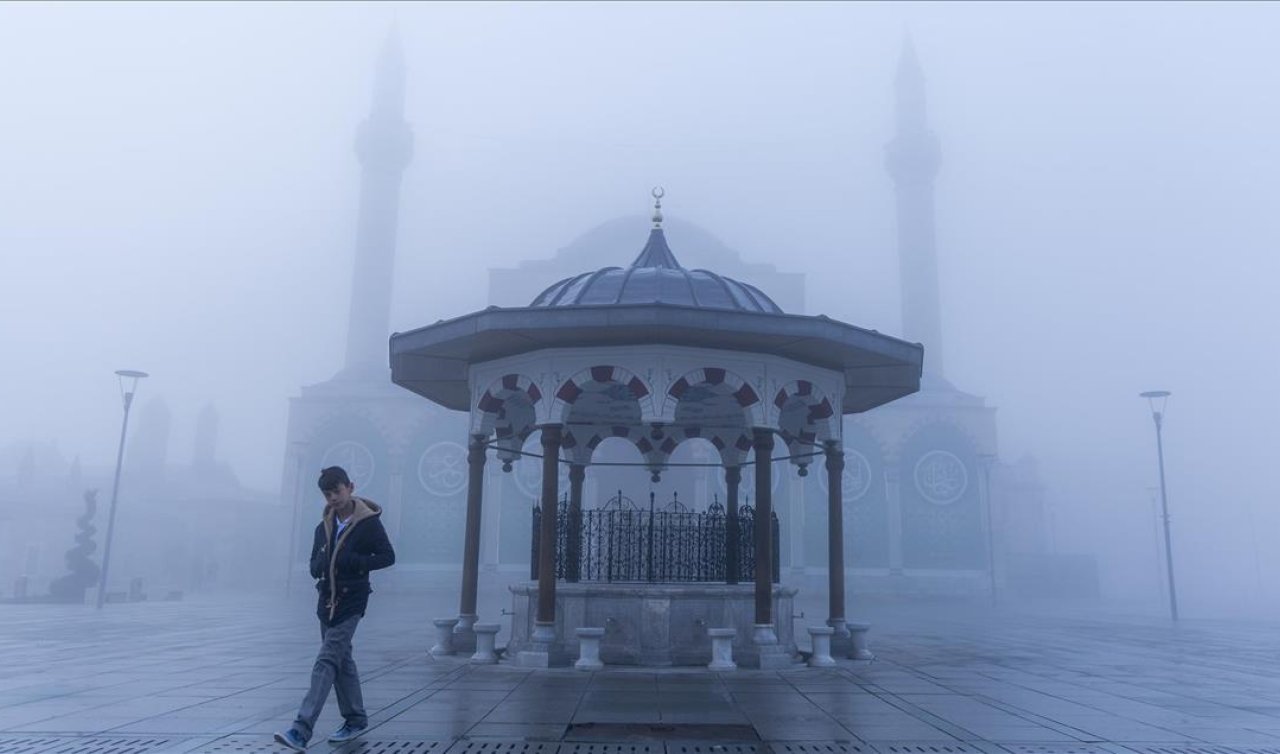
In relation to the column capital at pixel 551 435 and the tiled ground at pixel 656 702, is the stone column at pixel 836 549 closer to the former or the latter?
the tiled ground at pixel 656 702

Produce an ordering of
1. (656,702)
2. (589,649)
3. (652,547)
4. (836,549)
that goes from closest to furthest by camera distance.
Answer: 1. (656,702)
2. (589,649)
3. (652,547)
4. (836,549)

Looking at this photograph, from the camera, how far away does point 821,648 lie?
1194cm

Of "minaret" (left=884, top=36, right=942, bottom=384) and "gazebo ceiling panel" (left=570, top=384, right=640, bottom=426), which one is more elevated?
"minaret" (left=884, top=36, right=942, bottom=384)

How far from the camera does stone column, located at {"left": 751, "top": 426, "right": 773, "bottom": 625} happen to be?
1166 centimetres

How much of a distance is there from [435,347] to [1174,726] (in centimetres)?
933

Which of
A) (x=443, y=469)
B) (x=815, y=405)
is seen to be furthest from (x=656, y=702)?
(x=443, y=469)

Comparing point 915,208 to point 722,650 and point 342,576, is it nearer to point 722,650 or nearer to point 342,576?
point 722,650

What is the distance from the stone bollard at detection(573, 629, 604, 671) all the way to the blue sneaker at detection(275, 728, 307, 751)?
200 inches

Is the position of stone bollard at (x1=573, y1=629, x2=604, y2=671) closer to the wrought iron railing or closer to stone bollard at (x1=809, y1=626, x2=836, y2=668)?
Result: the wrought iron railing

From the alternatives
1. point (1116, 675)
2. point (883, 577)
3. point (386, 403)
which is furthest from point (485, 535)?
point (1116, 675)

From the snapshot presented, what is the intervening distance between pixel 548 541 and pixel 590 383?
6.96 feet

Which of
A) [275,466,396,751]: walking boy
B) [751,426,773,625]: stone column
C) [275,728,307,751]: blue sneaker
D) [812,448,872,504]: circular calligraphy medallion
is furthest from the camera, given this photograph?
[812,448,872,504]: circular calligraphy medallion

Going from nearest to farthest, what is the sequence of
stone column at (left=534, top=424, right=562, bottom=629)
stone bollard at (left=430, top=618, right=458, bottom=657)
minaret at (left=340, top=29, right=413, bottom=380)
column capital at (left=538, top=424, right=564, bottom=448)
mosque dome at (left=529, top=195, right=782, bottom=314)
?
1. stone column at (left=534, top=424, right=562, bottom=629)
2. column capital at (left=538, top=424, right=564, bottom=448)
3. stone bollard at (left=430, top=618, right=458, bottom=657)
4. mosque dome at (left=529, top=195, right=782, bottom=314)
5. minaret at (left=340, top=29, right=413, bottom=380)

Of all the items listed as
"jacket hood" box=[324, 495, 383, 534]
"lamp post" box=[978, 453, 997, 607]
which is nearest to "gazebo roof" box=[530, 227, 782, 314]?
"jacket hood" box=[324, 495, 383, 534]
